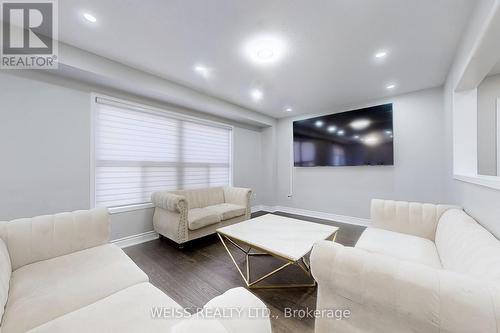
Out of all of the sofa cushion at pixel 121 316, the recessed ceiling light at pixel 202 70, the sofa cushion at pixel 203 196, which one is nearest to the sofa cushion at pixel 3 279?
the sofa cushion at pixel 121 316

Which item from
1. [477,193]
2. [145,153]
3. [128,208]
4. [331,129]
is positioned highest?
[331,129]

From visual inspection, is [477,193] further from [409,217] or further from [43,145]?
[43,145]

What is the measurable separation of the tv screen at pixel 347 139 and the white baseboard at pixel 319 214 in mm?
1110

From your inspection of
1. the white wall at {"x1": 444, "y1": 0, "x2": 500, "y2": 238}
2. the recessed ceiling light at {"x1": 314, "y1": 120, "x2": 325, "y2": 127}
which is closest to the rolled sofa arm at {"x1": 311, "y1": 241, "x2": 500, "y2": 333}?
the white wall at {"x1": 444, "y1": 0, "x2": 500, "y2": 238}

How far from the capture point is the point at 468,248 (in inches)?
41.7

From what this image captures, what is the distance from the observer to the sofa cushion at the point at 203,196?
3324mm

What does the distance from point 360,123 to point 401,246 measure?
103 inches

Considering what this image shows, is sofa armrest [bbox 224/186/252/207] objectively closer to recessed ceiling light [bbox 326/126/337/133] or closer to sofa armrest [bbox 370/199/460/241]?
sofa armrest [bbox 370/199/460/241]

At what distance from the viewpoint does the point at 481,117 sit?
8.67ft

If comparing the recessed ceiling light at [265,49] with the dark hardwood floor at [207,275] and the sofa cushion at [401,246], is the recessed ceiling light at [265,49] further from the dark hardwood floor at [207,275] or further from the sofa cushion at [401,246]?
the dark hardwood floor at [207,275]

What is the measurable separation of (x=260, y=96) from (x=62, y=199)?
128 inches

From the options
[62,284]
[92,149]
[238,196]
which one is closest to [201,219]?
[238,196]

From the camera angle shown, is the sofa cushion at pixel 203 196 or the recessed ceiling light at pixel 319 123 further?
the recessed ceiling light at pixel 319 123

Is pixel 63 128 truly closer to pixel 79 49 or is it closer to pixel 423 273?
pixel 79 49
